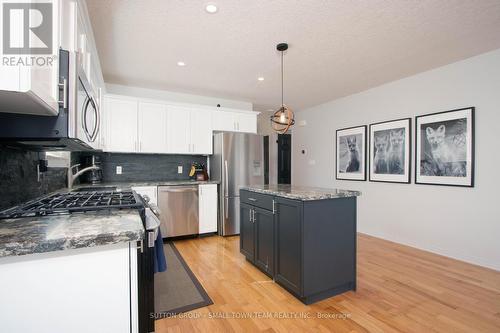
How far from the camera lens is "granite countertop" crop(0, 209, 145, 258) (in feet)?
2.45

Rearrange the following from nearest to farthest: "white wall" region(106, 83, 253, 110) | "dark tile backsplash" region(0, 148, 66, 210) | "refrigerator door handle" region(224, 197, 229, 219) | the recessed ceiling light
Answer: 1. "dark tile backsplash" region(0, 148, 66, 210)
2. the recessed ceiling light
3. "white wall" region(106, 83, 253, 110)
4. "refrigerator door handle" region(224, 197, 229, 219)

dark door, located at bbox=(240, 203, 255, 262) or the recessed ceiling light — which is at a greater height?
the recessed ceiling light

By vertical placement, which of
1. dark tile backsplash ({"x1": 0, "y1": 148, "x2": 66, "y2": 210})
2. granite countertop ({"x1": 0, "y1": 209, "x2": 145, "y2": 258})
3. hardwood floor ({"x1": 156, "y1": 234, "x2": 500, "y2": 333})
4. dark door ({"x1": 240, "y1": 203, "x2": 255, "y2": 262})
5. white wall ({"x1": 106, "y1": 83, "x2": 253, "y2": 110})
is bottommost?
hardwood floor ({"x1": 156, "y1": 234, "x2": 500, "y2": 333})

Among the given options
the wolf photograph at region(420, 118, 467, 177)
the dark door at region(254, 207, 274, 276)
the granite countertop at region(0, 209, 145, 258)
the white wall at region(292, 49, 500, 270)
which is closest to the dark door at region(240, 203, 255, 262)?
the dark door at region(254, 207, 274, 276)

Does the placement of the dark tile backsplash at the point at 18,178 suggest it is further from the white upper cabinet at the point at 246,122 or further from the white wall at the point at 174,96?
the white upper cabinet at the point at 246,122

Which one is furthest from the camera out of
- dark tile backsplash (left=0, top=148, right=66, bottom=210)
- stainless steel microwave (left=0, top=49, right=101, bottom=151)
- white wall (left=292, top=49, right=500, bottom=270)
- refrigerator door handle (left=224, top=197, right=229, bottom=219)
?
refrigerator door handle (left=224, top=197, right=229, bottom=219)

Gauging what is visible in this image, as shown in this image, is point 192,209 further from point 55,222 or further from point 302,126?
point 302,126

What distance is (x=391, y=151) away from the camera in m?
3.72

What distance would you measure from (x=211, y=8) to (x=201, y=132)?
7.70 ft

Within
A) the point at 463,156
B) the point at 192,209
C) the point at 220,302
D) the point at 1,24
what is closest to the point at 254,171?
the point at 192,209

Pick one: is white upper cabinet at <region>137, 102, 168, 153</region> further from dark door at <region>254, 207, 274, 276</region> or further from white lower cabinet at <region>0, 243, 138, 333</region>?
white lower cabinet at <region>0, 243, 138, 333</region>

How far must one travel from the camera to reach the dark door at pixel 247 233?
Answer: 9.00ft

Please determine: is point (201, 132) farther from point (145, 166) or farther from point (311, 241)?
point (311, 241)

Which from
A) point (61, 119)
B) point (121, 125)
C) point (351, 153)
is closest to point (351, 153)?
point (351, 153)
